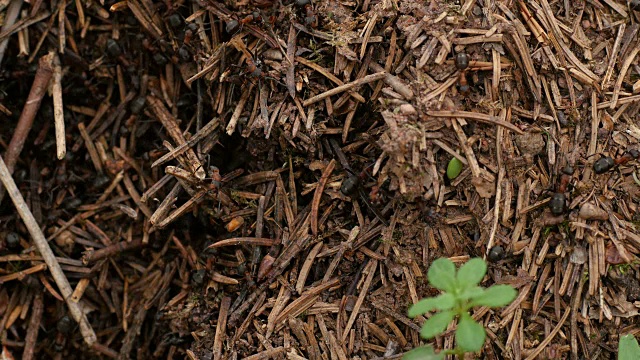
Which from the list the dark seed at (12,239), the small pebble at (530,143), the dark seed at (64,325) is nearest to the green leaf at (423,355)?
the small pebble at (530,143)

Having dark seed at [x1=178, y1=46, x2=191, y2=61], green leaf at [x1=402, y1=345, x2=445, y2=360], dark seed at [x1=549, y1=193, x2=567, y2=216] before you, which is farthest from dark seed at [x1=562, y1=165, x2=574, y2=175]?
dark seed at [x1=178, y1=46, x2=191, y2=61]

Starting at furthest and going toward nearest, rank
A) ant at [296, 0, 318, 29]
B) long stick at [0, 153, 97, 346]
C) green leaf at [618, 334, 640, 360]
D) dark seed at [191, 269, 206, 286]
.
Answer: long stick at [0, 153, 97, 346]
dark seed at [191, 269, 206, 286]
ant at [296, 0, 318, 29]
green leaf at [618, 334, 640, 360]

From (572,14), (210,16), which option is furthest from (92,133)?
(572,14)

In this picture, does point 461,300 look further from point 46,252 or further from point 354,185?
point 46,252

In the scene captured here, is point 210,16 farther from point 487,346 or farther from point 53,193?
point 487,346

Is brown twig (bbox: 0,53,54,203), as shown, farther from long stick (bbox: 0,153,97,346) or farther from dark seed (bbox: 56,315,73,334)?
dark seed (bbox: 56,315,73,334)

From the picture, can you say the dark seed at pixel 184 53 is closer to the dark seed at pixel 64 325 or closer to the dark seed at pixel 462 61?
the dark seed at pixel 462 61
